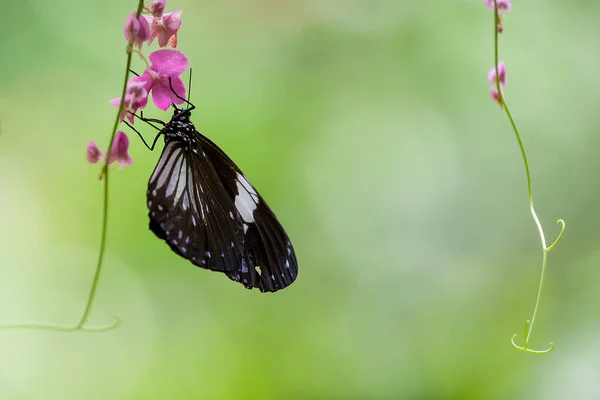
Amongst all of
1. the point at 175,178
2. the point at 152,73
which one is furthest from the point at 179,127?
the point at 152,73

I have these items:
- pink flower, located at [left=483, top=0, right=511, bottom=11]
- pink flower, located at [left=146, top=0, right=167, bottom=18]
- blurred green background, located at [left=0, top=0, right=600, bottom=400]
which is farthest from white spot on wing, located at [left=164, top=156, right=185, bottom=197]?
blurred green background, located at [left=0, top=0, right=600, bottom=400]

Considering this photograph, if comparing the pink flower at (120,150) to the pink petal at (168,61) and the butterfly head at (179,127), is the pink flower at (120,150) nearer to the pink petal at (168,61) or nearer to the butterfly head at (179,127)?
the pink petal at (168,61)

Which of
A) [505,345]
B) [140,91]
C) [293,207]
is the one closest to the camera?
[140,91]

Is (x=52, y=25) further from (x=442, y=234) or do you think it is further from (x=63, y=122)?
(x=442, y=234)

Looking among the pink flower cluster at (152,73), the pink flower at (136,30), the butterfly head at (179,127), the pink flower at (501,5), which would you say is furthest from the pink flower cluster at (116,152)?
the pink flower at (501,5)

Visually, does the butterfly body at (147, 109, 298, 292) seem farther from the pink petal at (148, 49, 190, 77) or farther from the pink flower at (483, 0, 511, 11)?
the pink flower at (483, 0, 511, 11)

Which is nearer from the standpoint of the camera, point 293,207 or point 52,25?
point 52,25

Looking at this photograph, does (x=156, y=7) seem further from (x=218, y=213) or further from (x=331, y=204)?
(x=331, y=204)

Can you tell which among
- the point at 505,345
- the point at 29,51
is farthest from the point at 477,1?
the point at 29,51
